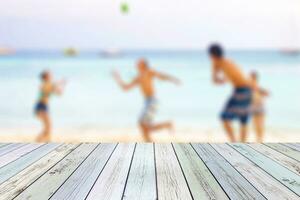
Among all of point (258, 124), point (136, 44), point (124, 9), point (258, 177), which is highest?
point (124, 9)

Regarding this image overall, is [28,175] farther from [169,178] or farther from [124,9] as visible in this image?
[124,9]

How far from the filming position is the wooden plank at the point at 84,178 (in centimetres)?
155

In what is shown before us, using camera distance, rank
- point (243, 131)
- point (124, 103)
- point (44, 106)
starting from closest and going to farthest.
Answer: point (243, 131)
point (44, 106)
point (124, 103)

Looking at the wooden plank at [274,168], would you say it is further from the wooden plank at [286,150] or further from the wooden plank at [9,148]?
the wooden plank at [9,148]

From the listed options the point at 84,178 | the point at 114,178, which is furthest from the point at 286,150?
the point at 84,178

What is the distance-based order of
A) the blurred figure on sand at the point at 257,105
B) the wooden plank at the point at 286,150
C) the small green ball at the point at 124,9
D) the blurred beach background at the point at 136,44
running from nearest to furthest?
the wooden plank at the point at 286,150
the blurred figure on sand at the point at 257,105
the small green ball at the point at 124,9
the blurred beach background at the point at 136,44

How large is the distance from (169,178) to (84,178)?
39 centimetres

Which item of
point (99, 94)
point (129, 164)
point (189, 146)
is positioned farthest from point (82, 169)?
point (99, 94)

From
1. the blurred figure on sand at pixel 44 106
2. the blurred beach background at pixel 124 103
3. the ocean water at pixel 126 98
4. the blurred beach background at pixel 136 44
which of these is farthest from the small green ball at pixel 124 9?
the ocean water at pixel 126 98

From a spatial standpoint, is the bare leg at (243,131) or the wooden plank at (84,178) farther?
the bare leg at (243,131)

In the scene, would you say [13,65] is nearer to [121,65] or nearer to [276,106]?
[121,65]

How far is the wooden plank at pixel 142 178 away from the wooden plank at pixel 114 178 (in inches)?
1.2

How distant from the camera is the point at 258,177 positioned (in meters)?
1.86

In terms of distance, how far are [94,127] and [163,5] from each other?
2597 mm
